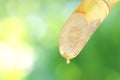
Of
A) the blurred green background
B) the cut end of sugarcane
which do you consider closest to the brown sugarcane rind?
the cut end of sugarcane

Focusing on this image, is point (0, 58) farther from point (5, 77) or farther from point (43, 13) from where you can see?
point (43, 13)

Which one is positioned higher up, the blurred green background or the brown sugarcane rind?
the brown sugarcane rind

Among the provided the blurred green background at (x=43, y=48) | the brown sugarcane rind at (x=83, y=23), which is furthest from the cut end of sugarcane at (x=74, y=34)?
the blurred green background at (x=43, y=48)

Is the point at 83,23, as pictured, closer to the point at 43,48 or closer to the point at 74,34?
the point at 74,34

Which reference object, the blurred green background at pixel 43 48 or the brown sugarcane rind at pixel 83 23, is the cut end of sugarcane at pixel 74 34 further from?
the blurred green background at pixel 43 48

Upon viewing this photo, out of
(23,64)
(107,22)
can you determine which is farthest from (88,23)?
(23,64)

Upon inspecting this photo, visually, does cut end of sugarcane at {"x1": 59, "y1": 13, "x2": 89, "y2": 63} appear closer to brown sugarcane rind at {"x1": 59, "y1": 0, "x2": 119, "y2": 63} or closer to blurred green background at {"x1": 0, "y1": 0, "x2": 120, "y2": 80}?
brown sugarcane rind at {"x1": 59, "y1": 0, "x2": 119, "y2": 63}

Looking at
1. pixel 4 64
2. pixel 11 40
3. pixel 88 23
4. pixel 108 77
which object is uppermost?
pixel 88 23

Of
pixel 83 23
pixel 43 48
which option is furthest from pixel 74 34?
pixel 43 48
